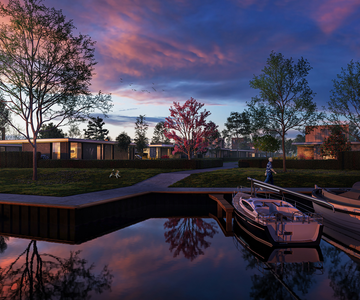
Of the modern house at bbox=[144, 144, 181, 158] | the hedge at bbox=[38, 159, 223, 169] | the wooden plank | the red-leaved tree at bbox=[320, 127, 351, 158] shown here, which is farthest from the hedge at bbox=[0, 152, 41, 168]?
the red-leaved tree at bbox=[320, 127, 351, 158]

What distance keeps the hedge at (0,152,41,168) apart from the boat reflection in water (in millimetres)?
29194

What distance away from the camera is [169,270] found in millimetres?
8250

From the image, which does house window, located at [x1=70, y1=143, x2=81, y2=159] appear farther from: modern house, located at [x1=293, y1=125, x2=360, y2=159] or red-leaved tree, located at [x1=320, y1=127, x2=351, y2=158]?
red-leaved tree, located at [x1=320, y1=127, x2=351, y2=158]

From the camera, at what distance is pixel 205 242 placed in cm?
1101

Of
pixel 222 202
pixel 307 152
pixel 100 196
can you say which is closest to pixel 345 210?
pixel 222 202

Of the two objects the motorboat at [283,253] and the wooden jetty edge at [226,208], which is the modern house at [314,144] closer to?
the wooden jetty edge at [226,208]

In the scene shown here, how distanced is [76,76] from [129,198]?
1400cm

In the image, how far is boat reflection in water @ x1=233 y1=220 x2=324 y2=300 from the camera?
23.6 feet

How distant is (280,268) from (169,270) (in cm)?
351

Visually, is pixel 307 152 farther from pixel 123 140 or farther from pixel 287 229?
pixel 287 229

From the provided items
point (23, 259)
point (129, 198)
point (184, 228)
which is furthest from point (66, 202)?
point (184, 228)

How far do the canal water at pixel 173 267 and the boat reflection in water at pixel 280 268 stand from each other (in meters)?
0.03

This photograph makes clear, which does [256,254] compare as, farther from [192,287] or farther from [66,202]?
[66,202]

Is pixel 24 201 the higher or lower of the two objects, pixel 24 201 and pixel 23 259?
the higher
